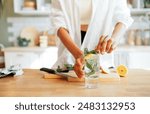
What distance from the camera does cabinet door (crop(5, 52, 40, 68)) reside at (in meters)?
3.43

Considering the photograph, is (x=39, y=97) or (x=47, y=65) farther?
(x=47, y=65)

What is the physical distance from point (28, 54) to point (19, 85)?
6.96ft

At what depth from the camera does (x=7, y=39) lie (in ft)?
13.0

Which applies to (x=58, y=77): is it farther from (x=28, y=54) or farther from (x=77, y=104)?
(x=28, y=54)

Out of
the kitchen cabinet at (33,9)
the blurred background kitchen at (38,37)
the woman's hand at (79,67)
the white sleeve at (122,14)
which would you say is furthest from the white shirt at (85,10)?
the kitchen cabinet at (33,9)

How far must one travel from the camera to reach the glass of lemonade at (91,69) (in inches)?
48.7

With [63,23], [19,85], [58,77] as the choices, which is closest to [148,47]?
[63,23]

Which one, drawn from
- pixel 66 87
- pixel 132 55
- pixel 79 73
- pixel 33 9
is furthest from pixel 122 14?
pixel 33 9

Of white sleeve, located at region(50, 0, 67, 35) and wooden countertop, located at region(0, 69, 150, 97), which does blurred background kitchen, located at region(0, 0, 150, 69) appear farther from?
wooden countertop, located at region(0, 69, 150, 97)

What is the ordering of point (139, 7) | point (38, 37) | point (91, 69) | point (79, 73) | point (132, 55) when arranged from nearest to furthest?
point (91, 69) → point (79, 73) → point (132, 55) → point (139, 7) → point (38, 37)

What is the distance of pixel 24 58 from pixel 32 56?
0.35ft

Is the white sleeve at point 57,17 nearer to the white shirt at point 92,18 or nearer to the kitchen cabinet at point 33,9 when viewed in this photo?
the white shirt at point 92,18

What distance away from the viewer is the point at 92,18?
1.82m

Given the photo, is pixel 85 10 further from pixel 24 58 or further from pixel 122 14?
pixel 24 58
